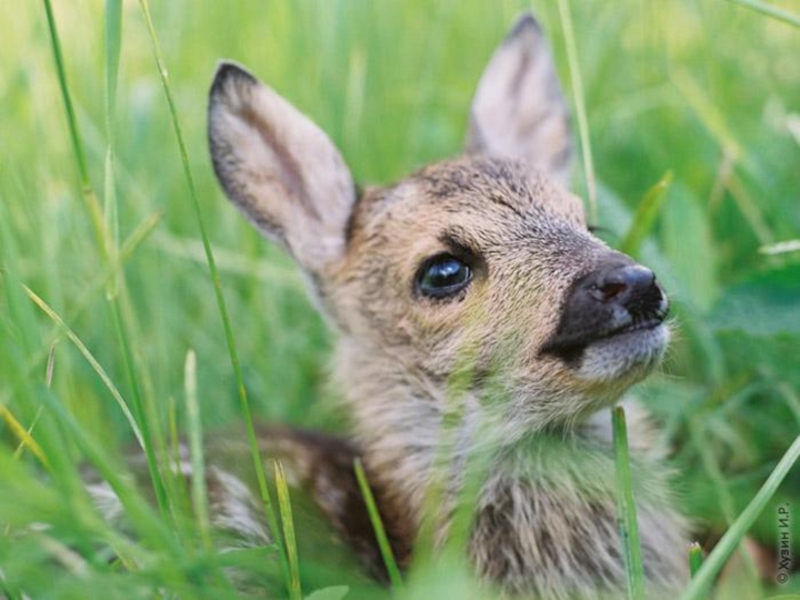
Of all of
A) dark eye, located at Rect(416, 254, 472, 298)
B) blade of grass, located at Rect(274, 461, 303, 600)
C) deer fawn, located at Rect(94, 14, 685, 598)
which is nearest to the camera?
blade of grass, located at Rect(274, 461, 303, 600)

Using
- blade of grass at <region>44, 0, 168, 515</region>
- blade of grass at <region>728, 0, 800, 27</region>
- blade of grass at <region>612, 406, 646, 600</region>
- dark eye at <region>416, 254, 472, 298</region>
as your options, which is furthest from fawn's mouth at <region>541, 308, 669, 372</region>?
blade of grass at <region>44, 0, 168, 515</region>

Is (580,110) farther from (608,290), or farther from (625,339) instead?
(625,339)

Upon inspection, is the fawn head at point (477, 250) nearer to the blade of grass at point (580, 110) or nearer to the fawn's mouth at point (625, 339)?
the fawn's mouth at point (625, 339)

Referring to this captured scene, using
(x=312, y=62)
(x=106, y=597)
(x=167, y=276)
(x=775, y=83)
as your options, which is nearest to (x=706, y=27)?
(x=775, y=83)

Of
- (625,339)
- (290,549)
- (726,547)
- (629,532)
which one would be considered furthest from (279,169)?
(726,547)

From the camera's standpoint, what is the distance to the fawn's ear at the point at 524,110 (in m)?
4.67

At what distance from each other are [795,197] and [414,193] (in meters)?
1.78

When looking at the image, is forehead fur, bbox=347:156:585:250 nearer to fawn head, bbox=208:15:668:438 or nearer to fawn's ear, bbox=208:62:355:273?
fawn head, bbox=208:15:668:438

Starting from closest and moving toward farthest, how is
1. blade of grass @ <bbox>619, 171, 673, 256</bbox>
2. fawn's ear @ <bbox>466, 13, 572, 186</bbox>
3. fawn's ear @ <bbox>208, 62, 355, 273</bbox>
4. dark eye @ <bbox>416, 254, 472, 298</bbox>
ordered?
1. blade of grass @ <bbox>619, 171, 673, 256</bbox>
2. dark eye @ <bbox>416, 254, 472, 298</bbox>
3. fawn's ear @ <bbox>208, 62, 355, 273</bbox>
4. fawn's ear @ <bbox>466, 13, 572, 186</bbox>

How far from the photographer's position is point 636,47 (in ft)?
18.7

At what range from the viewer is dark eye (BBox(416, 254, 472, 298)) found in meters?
3.56

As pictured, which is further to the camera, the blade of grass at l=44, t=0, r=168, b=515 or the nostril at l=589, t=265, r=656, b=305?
the nostril at l=589, t=265, r=656, b=305

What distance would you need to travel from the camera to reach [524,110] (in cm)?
479

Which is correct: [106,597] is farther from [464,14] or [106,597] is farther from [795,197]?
[464,14]
